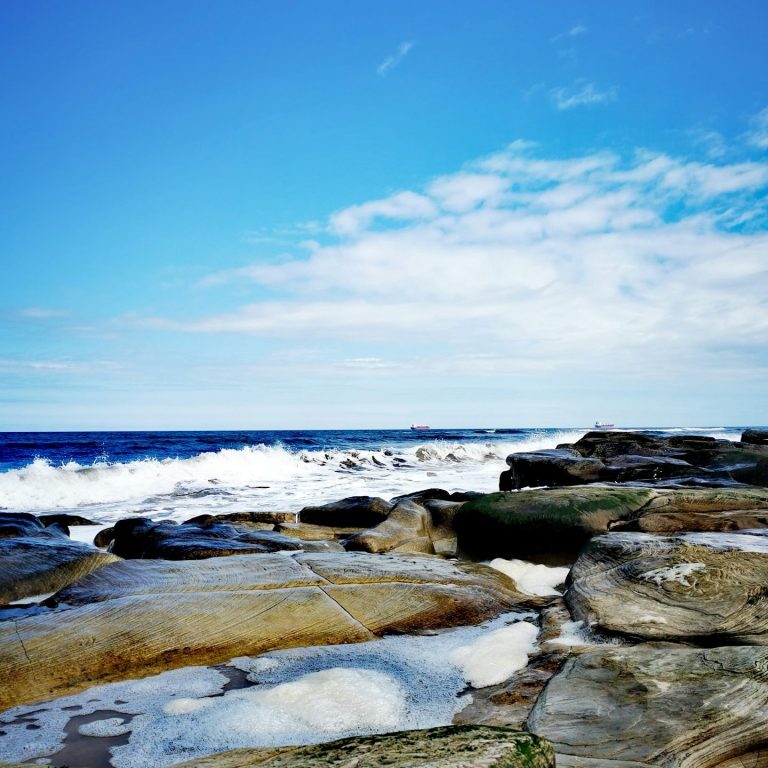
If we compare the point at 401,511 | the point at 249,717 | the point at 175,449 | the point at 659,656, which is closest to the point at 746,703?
the point at 659,656

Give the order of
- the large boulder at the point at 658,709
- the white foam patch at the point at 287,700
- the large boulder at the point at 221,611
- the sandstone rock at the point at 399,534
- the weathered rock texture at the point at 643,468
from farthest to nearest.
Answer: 1. the weathered rock texture at the point at 643,468
2. the sandstone rock at the point at 399,534
3. the large boulder at the point at 221,611
4. the white foam patch at the point at 287,700
5. the large boulder at the point at 658,709

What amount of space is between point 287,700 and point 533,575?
3030mm

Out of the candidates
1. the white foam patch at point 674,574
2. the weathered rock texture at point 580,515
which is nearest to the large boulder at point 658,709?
the white foam patch at point 674,574

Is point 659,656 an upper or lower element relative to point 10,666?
upper

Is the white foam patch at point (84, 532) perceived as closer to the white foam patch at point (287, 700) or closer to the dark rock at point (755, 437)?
the white foam patch at point (287, 700)

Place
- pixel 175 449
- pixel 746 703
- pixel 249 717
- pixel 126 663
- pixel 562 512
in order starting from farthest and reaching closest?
1. pixel 175 449
2. pixel 562 512
3. pixel 126 663
4. pixel 249 717
5. pixel 746 703

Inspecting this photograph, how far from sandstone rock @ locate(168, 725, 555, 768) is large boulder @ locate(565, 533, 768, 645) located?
1710mm

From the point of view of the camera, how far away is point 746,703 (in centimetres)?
202

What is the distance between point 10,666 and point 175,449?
33.9 meters

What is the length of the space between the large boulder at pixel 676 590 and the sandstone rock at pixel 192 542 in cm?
273

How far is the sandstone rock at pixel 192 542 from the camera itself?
5453mm

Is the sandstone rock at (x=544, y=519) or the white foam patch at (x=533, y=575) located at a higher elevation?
the sandstone rock at (x=544, y=519)

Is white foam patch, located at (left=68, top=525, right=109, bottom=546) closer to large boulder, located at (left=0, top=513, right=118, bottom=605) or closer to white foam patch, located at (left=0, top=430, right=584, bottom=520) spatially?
white foam patch, located at (left=0, top=430, right=584, bottom=520)

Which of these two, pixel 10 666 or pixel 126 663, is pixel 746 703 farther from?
pixel 10 666
